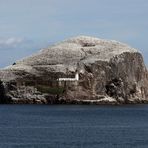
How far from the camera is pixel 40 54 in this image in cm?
17800

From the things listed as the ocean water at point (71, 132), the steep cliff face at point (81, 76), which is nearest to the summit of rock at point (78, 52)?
the steep cliff face at point (81, 76)

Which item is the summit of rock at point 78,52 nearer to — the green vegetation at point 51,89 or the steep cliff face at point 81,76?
the steep cliff face at point 81,76

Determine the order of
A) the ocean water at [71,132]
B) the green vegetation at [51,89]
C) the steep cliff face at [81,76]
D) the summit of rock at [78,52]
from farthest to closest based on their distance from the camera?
the summit of rock at [78,52], the steep cliff face at [81,76], the green vegetation at [51,89], the ocean water at [71,132]

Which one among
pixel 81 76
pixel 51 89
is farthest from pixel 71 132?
pixel 81 76

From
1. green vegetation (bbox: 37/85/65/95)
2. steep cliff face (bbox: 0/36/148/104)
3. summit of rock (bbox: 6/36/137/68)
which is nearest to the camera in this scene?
green vegetation (bbox: 37/85/65/95)

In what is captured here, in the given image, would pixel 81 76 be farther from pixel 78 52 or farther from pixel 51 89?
pixel 78 52

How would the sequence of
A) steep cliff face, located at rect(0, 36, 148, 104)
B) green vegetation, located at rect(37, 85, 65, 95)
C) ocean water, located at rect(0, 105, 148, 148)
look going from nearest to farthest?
ocean water, located at rect(0, 105, 148, 148), green vegetation, located at rect(37, 85, 65, 95), steep cliff face, located at rect(0, 36, 148, 104)

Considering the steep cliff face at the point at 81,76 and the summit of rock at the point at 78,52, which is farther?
the summit of rock at the point at 78,52

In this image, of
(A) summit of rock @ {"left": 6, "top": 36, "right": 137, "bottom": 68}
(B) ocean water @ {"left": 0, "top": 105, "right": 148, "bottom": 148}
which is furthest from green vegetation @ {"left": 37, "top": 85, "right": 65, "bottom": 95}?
(B) ocean water @ {"left": 0, "top": 105, "right": 148, "bottom": 148}

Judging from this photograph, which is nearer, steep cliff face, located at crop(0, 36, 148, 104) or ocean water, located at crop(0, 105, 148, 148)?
ocean water, located at crop(0, 105, 148, 148)

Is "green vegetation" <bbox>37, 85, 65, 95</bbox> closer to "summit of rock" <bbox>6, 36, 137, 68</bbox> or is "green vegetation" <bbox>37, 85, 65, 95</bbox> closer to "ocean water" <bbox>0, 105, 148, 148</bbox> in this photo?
"summit of rock" <bbox>6, 36, 137, 68</bbox>

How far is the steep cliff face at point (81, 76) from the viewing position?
158 meters

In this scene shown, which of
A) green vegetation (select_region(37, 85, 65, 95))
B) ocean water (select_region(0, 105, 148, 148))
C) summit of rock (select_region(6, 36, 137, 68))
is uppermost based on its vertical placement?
summit of rock (select_region(6, 36, 137, 68))

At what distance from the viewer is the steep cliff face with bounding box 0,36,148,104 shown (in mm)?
158125
